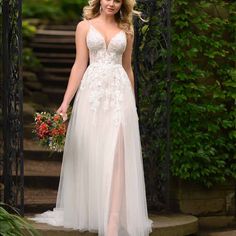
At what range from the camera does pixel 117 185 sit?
23.1ft

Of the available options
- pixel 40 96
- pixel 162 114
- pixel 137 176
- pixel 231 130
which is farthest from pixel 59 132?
pixel 40 96

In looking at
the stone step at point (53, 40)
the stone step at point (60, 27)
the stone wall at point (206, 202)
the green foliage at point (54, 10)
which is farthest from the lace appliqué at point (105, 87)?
the green foliage at point (54, 10)

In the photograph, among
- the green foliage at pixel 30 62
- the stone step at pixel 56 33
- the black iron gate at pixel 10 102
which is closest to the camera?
the black iron gate at pixel 10 102

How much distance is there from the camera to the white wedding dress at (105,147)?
709 cm

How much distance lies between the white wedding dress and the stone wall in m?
1.34

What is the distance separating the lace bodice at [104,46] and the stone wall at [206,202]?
189cm

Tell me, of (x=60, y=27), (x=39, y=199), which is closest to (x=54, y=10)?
(x=60, y=27)

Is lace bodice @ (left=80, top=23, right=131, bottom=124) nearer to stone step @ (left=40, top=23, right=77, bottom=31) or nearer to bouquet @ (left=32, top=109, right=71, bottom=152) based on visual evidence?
bouquet @ (left=32, top=109, right=71, bottom=152)

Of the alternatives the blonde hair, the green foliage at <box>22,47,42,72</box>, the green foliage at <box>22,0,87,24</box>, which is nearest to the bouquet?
the blonde hair

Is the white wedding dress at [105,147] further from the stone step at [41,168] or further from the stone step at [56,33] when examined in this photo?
the stone step at [56,33]

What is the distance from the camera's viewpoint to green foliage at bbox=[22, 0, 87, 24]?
53.9 ft

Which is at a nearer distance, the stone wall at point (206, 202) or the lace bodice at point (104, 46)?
the lace bodice at point (104, 46)

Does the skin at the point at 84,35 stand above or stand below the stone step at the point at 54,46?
below

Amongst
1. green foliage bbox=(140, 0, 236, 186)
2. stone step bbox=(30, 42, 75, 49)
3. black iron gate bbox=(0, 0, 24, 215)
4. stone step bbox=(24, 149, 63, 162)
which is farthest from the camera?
stone step bbox=(30, 42, 75, 49)
